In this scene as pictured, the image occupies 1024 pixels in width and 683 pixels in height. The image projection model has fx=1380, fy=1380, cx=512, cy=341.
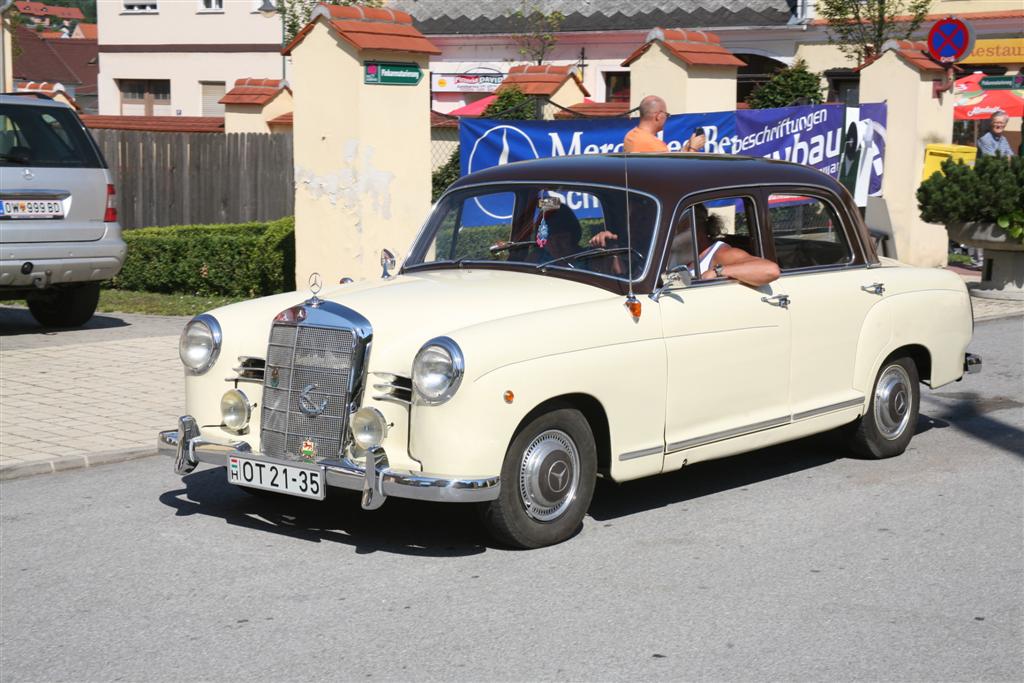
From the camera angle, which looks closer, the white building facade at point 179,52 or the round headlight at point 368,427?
the round headlight at point 368,427

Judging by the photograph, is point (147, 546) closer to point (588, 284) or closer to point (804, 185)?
point (588, 284)

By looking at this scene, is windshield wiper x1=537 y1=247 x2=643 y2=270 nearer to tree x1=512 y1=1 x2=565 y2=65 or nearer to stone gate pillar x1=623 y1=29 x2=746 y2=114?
stone gate pillar x1=623 y1=29 x2=746 y2=114

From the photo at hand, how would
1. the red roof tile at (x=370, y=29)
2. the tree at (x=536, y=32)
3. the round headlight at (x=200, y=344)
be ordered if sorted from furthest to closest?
the tree at (x=536, y=32)
the red roof tile at (x=370, y=29)
the round headlight at (x=200, y=344)

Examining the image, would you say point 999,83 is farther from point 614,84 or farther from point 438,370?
point 438,370

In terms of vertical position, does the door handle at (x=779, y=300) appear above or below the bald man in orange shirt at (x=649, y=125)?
below

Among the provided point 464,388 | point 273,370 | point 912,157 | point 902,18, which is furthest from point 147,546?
point 902,18

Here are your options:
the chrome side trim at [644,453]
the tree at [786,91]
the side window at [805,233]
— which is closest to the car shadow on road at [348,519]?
the chrome side trim at [644,453]

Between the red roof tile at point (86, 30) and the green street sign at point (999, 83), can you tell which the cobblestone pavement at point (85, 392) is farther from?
the red roof tile at point (86, 30)

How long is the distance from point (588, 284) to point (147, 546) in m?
2.40

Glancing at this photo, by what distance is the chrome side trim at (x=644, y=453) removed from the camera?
21.1ft

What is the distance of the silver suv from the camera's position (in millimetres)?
11797

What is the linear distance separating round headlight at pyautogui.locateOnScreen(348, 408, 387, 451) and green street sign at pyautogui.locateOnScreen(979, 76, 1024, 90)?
23.2 m

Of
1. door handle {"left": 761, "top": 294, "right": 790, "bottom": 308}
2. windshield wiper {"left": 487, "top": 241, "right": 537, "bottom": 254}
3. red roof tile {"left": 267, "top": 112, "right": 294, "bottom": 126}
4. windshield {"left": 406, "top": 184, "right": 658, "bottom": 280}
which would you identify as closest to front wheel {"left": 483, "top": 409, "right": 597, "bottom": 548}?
windshield {"left": 406, "top": 184, "right": 658, "bottom": 280}

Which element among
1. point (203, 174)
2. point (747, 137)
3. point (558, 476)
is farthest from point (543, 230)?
point (203, 174)
